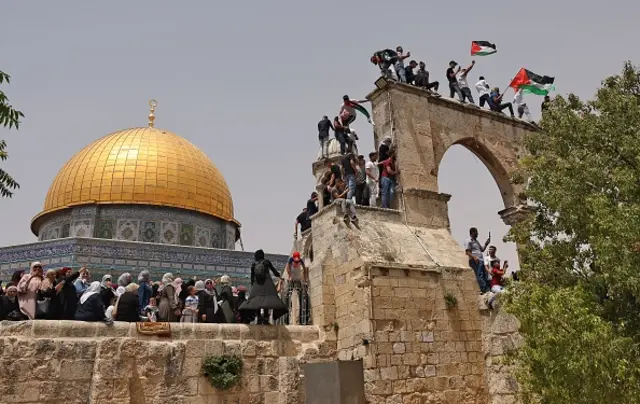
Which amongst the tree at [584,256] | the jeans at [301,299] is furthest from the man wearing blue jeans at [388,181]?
the tree at [584,256]

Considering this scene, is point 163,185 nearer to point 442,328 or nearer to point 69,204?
point 69,204

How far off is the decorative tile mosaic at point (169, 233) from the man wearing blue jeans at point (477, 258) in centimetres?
1324

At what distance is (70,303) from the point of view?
6.54m

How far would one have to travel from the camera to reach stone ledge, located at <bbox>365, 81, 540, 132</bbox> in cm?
957

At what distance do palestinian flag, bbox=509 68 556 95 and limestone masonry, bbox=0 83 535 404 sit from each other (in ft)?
10.3

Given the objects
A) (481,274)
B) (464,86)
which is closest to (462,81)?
(464,86)

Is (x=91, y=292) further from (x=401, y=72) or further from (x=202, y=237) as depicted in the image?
(x=202, y=237)

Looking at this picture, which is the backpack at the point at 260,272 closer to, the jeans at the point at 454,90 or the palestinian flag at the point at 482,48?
the jeans at the point at 454,90

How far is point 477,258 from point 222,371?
4.76 meters

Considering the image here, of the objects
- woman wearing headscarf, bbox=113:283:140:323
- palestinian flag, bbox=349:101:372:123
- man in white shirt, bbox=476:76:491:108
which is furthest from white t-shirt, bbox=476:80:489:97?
woman wearing headscarf, bbox=113:283:140:323

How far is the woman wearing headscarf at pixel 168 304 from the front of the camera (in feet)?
23.7

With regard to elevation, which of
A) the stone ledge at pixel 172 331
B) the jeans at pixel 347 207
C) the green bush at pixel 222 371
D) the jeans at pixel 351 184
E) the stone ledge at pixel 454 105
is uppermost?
the stone ledge at pixel 454 105

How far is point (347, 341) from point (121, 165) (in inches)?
616

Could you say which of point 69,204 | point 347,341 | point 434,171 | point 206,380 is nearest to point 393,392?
point 347,341
